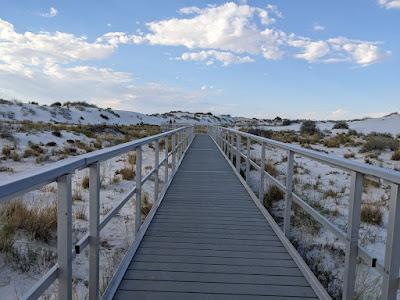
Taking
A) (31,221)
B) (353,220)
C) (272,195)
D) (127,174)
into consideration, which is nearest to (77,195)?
(31,221)

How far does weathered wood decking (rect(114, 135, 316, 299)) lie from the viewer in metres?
3.77

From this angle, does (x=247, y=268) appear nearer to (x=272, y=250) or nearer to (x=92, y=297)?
(x=272, y=250)

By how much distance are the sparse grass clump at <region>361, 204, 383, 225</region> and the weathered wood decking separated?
1.89 m

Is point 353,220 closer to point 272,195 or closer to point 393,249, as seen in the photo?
point 393,249

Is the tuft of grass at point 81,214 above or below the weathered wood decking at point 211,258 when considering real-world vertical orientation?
below

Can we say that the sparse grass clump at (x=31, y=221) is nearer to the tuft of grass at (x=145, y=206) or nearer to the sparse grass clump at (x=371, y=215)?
the tuft of grass at (x=145, y=206)

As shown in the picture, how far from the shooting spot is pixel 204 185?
31.3ft

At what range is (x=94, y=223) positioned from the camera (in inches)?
129

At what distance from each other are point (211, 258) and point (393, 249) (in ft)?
7.63

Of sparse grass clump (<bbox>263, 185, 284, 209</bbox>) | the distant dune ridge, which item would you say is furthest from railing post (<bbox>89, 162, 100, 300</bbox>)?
the distant dune ridge

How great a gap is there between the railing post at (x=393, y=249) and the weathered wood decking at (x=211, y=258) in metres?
1.19

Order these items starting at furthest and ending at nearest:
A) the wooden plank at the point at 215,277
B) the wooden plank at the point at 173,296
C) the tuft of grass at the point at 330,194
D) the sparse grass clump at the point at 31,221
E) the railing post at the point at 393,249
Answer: the tuft of grass at the point at 330,194
the sparse grass clump at the point at 31,221
the wooden plank at the point at 215,277
the wooden plank at the point at 173,296
the railing post at the point at 393,249

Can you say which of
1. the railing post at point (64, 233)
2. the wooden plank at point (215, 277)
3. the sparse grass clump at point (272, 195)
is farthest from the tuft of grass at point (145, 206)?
the railing post at point (64, 233)

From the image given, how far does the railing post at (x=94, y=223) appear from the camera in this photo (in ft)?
10.6
